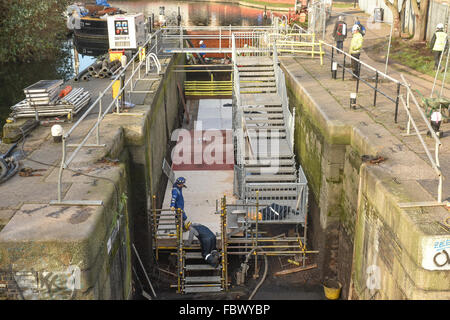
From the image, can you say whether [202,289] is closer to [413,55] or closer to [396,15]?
[413,55]

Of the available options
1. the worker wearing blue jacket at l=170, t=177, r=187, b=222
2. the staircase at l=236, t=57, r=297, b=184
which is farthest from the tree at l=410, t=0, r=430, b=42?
the worker wearing blue jacket at l=170, t=177, r=187, b=222

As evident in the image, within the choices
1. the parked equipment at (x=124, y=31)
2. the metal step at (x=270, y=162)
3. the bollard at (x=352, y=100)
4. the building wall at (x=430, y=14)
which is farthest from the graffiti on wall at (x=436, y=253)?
the building wall at (x=430, y=14)

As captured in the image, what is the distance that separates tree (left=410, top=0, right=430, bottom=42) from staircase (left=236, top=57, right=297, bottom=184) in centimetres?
967

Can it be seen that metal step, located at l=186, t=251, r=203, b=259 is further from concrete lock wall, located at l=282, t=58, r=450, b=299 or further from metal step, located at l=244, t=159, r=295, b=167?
metal step, located at l=244, t=159, r=295, b=167

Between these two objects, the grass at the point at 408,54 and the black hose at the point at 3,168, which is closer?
the black hose at the point at 3,168

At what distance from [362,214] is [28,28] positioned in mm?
36500

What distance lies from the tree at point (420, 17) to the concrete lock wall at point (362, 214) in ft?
38.2

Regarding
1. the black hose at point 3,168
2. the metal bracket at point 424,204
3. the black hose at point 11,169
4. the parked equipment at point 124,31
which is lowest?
the metal bracket at point 424,204

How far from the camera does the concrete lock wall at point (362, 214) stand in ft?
27.0

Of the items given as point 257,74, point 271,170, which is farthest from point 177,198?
point 257,74

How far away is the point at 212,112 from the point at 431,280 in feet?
74.0

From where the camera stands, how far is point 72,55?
5375cm

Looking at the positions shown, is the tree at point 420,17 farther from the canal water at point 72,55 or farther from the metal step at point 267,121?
the canal water at point 72,55

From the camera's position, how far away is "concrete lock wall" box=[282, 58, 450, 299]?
822 centimetres
